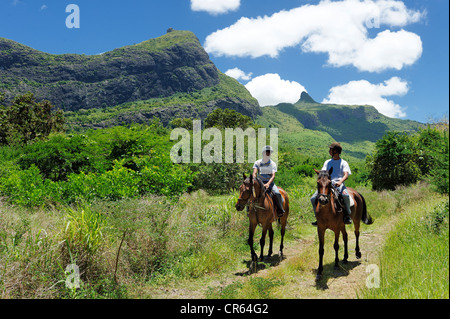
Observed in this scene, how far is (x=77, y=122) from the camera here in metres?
119

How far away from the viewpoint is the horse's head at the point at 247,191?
6.36 metres

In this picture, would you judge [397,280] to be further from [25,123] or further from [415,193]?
[25,123]

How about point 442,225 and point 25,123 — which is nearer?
point 442,225

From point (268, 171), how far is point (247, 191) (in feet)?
4.48

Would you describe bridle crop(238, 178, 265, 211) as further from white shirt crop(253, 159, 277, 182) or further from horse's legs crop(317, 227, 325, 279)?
horse's legs crop(317, 227, 325, 279)

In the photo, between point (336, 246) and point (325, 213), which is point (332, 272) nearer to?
point (336, 246)

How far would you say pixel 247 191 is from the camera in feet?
21.1

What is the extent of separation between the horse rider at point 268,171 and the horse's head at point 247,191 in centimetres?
73

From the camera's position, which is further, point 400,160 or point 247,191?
point 400,160

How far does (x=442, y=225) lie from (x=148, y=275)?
698 cm

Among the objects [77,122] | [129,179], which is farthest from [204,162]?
[77,122]

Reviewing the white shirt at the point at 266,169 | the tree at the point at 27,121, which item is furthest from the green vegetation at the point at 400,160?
the tree at the point at 27,121

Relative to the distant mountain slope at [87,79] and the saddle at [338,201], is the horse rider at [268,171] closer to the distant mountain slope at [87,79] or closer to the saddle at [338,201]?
the saddle at [338,201]

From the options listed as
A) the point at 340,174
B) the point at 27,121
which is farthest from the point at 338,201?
the point at 27,121
